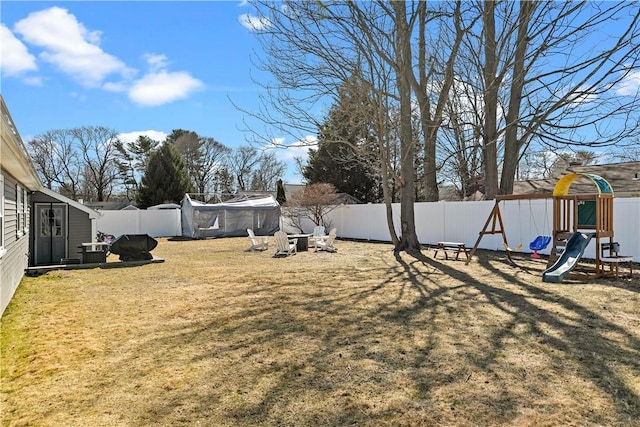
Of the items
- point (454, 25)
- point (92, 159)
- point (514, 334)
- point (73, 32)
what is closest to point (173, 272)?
point (73, 32)

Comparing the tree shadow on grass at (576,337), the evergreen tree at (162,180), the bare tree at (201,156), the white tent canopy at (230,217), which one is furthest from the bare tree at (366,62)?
the bare tree at (201,156)

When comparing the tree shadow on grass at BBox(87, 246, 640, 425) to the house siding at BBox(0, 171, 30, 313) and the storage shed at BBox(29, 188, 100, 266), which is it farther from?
the storage shed at BBox(29, 188, 100, 266)

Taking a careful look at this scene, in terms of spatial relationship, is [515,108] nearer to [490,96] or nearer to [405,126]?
[490,96]

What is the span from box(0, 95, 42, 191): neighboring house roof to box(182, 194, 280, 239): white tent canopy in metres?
14.3

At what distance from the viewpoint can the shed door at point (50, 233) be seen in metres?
12.3

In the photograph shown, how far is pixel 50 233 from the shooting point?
41.2ft

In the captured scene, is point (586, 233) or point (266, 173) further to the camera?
point (266, 173)

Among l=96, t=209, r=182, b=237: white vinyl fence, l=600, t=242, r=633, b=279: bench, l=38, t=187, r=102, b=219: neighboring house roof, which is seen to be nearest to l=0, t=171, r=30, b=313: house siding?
l=38, t=187, r=102, b=219: neighboring house roof

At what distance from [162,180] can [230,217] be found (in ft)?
46.1

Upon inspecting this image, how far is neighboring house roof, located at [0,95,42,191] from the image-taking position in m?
4.41

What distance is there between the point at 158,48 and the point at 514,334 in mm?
11359

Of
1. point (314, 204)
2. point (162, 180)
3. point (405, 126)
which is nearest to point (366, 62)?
point (405, 126)

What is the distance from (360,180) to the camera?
1134 inches

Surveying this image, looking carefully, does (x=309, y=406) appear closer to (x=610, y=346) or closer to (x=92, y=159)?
(x=610, y=346)
